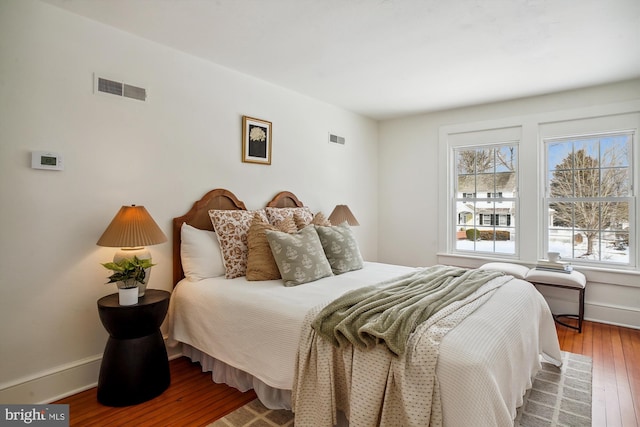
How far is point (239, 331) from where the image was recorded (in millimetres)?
2176

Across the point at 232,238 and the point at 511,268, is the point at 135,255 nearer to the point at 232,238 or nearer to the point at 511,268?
the point at 232,238

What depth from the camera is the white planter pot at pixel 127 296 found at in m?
2.16

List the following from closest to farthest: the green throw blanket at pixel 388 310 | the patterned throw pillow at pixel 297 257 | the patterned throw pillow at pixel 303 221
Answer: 1. the green throw blanket at pixel 388 310
2. the patterned throw pillow at pixel 297 257
3. the patterned throw pillow at pixel 303 221

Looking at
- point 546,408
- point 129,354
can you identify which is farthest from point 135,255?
point 546,408

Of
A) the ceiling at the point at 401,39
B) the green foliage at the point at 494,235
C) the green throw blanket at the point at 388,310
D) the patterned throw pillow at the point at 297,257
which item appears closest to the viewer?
the green throw blanket at the point at 388,310

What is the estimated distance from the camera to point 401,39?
2625 millimetres

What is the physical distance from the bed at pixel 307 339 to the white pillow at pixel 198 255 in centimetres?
3

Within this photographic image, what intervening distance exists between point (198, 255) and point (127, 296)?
25.4 inches

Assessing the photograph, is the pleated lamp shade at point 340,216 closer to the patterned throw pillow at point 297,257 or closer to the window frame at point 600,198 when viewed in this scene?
the patterned throw pillow at point 297,257

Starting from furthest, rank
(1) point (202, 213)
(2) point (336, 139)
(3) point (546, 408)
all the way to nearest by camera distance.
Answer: (2) point (336, 139) < (1) point (202, 213) < (3) point (546, 408)

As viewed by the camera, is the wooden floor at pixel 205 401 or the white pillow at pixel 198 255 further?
the white pillow at pixel 198 255

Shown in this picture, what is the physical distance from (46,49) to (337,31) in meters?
1.90

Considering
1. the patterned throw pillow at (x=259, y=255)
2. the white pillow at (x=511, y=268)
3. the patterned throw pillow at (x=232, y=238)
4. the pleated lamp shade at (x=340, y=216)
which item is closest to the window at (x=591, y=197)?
the white pillow at (x=511, y=268)

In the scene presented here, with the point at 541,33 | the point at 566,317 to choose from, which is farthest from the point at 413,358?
the point at 566,317
